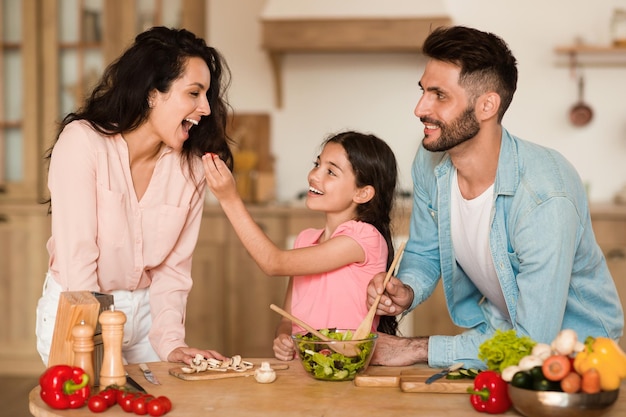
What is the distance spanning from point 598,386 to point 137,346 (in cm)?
134

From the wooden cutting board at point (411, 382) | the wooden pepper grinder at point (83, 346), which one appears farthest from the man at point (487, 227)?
the wooden pepper grinder at point (83, 346)

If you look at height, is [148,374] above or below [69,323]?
below

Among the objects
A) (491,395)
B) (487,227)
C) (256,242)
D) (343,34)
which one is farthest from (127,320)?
(343,34)

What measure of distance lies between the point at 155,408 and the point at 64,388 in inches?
8.1

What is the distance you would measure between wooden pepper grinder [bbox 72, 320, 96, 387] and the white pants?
1.69 feet

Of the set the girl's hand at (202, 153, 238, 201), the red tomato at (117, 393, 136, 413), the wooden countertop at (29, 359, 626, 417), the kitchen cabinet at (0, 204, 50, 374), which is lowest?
the kitchen cabinet at (0, 204, 50, 374)

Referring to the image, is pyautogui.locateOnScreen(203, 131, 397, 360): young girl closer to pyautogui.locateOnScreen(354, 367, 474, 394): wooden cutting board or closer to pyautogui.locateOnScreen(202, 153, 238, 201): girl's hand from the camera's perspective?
pyautogui.locateOnScreen(202, 153, 238, 201): girl's hand

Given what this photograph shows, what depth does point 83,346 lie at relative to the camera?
1.71 meters

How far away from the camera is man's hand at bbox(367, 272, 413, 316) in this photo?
6.81 ft

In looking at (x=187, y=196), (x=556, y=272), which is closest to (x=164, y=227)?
(x=187, y=196)

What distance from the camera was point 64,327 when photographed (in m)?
1.73

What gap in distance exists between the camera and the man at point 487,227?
6.48 ft

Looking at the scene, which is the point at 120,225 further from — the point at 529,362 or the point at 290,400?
the point at 529,362

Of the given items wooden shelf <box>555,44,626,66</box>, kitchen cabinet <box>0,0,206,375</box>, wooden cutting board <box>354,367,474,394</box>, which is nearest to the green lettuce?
wooden cutting board <box>354,367,474,394</box>
